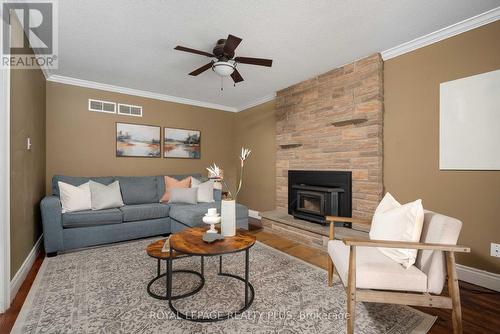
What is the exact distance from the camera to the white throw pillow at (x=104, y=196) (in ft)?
10.9

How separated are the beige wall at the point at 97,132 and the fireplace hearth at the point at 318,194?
2325 millimetres

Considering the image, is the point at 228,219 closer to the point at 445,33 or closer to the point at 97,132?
the point at 445,33

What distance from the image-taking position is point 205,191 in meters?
4.16

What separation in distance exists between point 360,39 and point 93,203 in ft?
13.5

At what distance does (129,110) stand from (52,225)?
2.40 metres

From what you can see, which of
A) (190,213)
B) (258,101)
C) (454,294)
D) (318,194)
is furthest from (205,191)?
(454,294)

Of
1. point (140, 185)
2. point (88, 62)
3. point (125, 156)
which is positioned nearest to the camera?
point (88, 62)

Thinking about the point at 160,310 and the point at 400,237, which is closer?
the point at 400,237

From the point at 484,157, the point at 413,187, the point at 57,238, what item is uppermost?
the point at 484,157

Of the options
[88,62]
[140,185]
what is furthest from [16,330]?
[88,62]

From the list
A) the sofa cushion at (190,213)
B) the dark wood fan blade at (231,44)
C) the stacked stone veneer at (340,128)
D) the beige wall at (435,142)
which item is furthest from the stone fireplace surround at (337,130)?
the dark wood fan blade at (231,44)

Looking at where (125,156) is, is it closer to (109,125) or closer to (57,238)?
(109,125)

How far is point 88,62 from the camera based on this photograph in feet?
10.5

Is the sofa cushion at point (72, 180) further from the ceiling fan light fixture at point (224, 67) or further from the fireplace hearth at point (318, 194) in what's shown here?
the fireplace hearth at point (318, 194)
